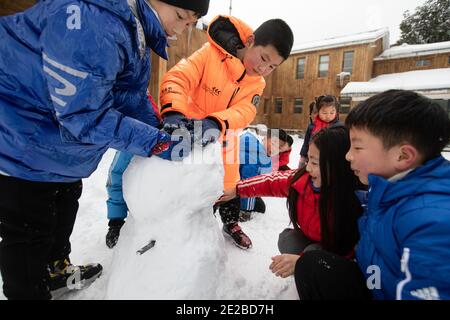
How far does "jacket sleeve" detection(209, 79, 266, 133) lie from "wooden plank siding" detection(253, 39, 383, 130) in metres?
15.1

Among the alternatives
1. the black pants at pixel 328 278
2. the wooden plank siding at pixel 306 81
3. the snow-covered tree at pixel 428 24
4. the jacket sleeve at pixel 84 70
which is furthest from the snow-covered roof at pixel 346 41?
the jacket sleeve at pixel 84 70

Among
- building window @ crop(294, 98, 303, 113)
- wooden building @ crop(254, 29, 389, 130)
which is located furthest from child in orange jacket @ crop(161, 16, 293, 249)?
building window @ crop(294, 98, 303, 113)

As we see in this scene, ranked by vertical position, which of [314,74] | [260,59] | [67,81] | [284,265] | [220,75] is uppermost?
[314,74]

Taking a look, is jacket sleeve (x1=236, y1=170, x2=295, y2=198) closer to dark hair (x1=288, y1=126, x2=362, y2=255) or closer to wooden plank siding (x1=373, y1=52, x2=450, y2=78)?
dark hair (x1=288, y1=126, x2=362, y2=255)

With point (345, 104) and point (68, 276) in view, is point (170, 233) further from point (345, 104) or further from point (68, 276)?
point (345, 104)

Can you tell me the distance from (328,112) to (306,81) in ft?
45.7

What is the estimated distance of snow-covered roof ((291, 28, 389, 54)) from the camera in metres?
14.9

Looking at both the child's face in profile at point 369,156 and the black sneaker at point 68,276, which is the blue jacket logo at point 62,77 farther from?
the child's face in profile at point 369,156

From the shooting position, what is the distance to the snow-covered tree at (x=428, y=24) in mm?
18781

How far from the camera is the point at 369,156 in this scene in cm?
121

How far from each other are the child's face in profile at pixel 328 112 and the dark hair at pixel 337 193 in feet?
8.33

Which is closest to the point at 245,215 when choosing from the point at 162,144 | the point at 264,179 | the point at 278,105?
the point at 264,179

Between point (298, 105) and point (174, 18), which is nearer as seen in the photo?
→ point (174, 18)

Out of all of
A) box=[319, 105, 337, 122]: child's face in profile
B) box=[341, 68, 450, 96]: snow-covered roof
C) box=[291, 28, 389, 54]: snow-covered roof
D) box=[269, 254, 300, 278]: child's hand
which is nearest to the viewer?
box=[269, 254, 300, 278]: child's hand
